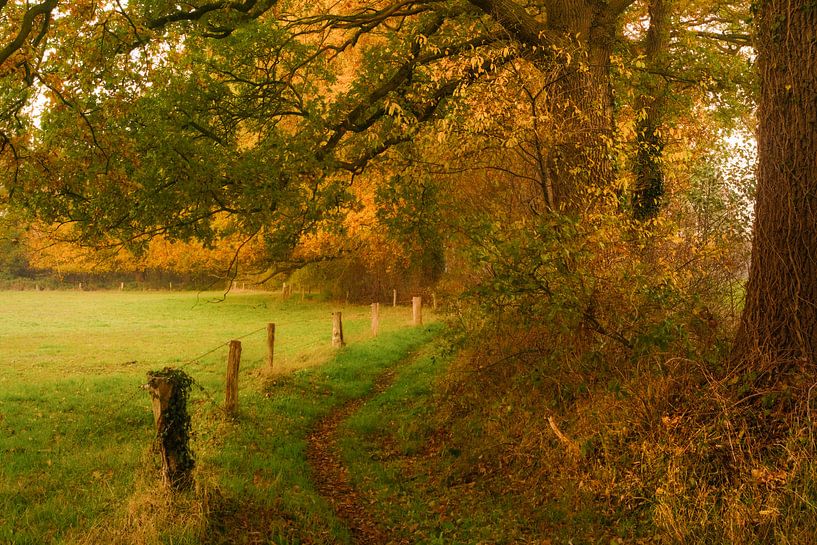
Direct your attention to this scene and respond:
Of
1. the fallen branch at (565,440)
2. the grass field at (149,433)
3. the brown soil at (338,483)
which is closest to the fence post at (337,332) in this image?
the grass field at (149,433)

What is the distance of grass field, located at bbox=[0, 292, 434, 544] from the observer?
577 centimetres

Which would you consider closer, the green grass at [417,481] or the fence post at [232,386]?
the green grass at [417,481]

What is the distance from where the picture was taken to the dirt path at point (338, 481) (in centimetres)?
664

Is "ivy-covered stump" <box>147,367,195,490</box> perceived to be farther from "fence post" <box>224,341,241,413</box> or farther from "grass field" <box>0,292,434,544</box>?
"fence post" <box>224,341,241,413</box>

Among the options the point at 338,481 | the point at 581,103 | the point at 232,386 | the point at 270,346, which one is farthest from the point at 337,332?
the point at 581,103

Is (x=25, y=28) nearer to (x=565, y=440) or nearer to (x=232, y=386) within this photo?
(x=232, y=386)

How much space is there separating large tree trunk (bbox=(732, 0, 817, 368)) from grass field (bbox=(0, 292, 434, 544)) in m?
4.64

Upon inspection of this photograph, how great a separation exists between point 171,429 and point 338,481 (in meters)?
2.86

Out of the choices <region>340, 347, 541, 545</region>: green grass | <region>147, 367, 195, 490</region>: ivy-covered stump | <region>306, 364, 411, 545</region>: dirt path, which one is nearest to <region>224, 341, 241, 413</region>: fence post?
<region>306, 364, 411, 545</region>: dirt path

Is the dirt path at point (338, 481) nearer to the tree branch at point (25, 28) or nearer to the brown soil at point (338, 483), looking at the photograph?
the brown soil at point (338, 483)

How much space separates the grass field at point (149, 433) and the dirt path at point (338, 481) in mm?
256

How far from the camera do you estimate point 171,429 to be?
6062 millimetres

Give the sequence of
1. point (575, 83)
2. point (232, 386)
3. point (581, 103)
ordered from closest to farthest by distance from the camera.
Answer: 1. point (581, 103)
2. point (575, 83)
3. point (232, 386)

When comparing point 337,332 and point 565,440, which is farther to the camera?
point 337,332
